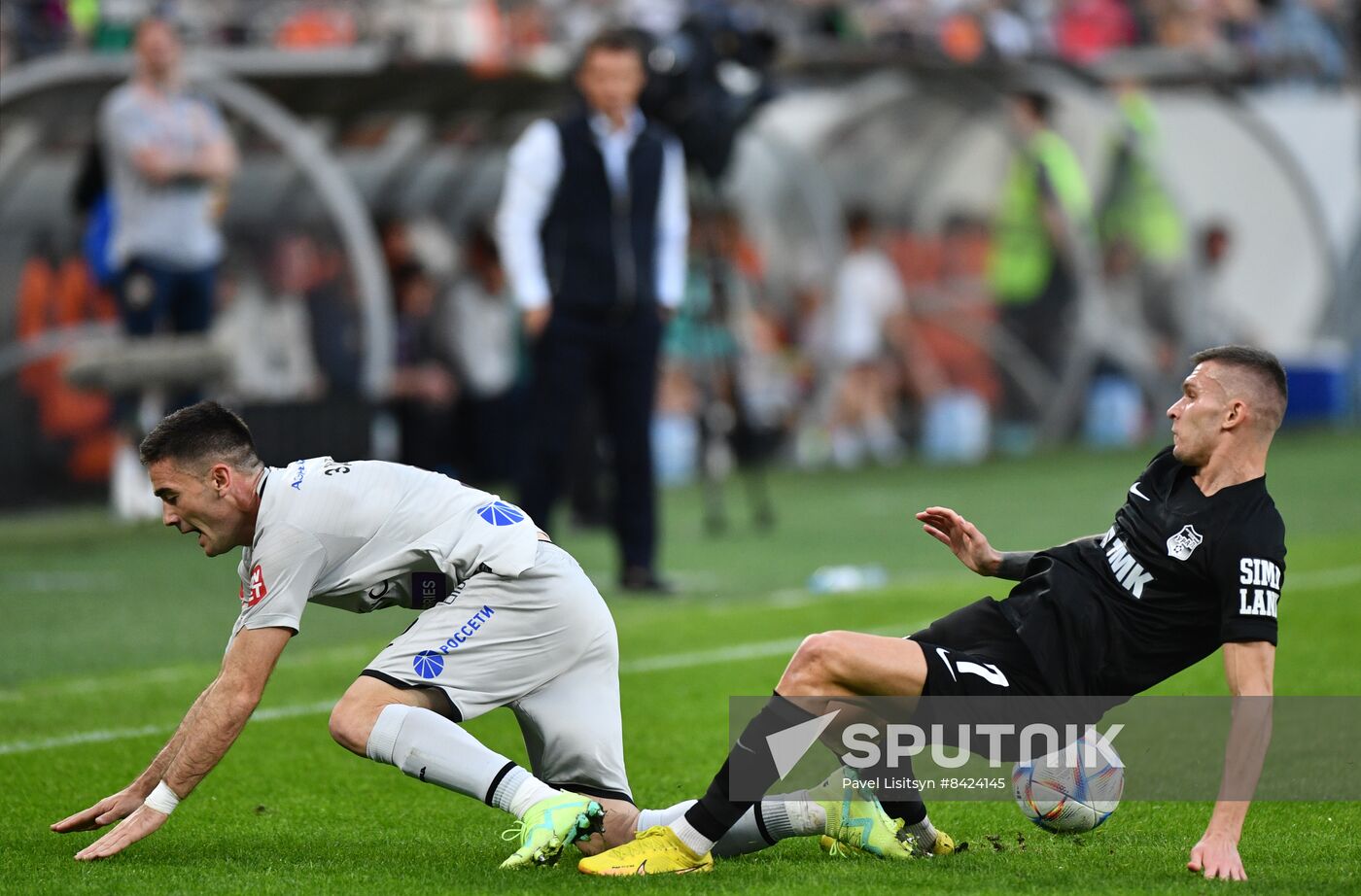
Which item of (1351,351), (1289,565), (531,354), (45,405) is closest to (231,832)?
(531,354)

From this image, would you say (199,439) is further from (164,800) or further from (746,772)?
(746,772)

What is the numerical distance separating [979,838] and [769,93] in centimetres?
876

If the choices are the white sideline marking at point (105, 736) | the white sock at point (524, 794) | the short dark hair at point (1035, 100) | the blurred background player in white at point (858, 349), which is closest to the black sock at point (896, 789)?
the white sock at point (524, 794)

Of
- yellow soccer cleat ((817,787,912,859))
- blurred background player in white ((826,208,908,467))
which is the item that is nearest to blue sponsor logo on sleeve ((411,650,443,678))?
yellow soccer cleat ((817,787,912,859))

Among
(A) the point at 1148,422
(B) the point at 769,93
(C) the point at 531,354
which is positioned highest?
(B) the point at 769,93

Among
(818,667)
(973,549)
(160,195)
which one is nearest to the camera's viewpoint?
(818,667)

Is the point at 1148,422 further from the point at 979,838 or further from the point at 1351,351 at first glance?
the point at 979,838

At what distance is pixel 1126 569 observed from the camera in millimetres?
5395

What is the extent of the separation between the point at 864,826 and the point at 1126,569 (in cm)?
99

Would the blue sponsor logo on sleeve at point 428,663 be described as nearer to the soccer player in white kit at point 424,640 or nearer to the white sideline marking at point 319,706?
the soccer player in white kit at point 424,640

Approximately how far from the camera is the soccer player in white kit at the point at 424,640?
5250mm

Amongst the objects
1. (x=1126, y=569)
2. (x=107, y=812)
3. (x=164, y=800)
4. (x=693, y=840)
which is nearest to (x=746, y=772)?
(x=693, y=840)

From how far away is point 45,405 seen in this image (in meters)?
15.8

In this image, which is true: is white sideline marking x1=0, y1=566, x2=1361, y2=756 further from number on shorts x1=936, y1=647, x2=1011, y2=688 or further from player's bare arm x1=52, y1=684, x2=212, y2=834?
number on shorts x1=936, y1=647, x2=1011, y2=688
